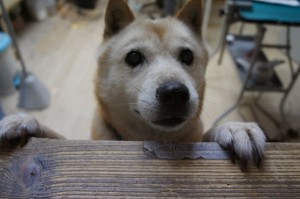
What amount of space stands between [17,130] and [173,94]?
440 mm

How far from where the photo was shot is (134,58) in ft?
3.90

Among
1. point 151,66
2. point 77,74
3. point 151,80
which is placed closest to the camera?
point 151,80

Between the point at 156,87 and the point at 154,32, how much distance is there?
363 millimetres

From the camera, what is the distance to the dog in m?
0.92

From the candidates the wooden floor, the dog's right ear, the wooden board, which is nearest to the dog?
the dog's right ear

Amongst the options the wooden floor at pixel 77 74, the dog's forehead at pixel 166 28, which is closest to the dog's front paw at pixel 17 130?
the dog's forehead at pixel 166 28

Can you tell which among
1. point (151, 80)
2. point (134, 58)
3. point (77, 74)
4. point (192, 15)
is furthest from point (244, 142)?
point (77, 74)

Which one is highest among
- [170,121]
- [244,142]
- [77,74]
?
[244,142]

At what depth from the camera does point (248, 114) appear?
105 inches

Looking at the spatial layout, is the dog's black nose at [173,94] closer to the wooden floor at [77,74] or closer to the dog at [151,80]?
the dog at [151,80]

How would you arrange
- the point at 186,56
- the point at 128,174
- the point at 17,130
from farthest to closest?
1. the point at 186,56
2. the point at 17,130
3. the point at 128,174

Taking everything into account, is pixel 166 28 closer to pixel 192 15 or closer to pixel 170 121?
pixel 192 15

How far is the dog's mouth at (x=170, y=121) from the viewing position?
948mm

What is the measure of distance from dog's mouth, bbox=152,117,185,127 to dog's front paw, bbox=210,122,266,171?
0.51 ft
